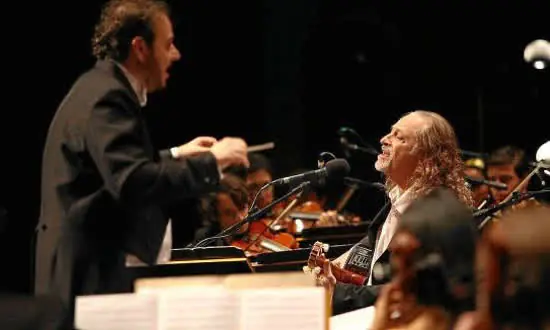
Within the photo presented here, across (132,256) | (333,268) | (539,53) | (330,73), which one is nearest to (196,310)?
(132,256)

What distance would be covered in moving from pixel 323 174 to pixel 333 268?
331mm

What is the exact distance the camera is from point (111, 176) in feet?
7.27

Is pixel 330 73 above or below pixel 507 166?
above

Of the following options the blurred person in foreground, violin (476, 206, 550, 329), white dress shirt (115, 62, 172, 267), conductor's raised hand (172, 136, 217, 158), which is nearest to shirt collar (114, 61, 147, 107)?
white dress shirt (115, 62, 172, 267)

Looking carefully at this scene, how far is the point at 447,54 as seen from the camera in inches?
297

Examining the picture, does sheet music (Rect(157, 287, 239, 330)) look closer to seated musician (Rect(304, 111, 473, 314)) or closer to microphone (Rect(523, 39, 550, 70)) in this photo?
seated musician (Rect(304, 111, 473, 314))

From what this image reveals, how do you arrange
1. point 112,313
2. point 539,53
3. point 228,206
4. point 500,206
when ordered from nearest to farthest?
point 112,313, point 500,206, point 539,53, point 228,206

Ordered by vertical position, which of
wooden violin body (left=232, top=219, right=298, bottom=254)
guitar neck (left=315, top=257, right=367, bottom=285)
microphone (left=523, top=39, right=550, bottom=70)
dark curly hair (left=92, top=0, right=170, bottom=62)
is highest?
microphone (left=523, top=39, right=550, bottom=70)

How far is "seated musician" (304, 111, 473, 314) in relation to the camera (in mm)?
3291

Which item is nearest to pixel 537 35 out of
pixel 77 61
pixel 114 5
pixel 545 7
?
pixel 545 7

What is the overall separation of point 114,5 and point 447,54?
543cm

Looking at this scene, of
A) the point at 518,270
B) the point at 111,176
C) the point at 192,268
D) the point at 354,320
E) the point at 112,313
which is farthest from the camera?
the point at 354,320

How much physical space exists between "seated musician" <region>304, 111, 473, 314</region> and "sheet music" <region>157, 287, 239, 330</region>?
1.23 meters

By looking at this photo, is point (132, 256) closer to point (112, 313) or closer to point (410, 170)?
point (112, 313)
